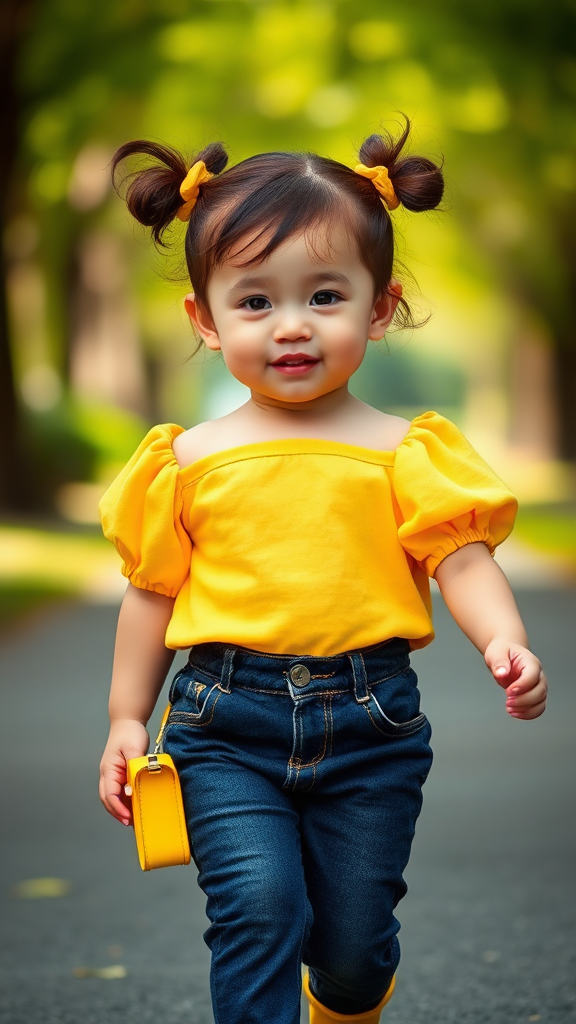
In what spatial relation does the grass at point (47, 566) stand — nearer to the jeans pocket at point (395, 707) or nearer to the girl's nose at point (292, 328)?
the jeans pocket at point (395, 707)

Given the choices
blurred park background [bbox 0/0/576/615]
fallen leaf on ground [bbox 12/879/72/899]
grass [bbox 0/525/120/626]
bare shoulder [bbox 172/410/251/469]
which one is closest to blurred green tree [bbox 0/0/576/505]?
blurred park background [bbox 0/0/576/615]

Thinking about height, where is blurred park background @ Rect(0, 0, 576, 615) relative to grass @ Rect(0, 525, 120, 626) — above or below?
above

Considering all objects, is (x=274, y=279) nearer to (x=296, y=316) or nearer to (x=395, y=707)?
(x=296, y=316)

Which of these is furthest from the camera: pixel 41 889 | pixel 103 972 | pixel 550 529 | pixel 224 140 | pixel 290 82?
pixel 550 529

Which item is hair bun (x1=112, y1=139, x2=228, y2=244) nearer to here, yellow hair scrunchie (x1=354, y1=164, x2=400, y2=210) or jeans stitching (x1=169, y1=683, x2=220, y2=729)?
yellow hair scrunchie (x1=354, y1=164, x2=400, y2=210)

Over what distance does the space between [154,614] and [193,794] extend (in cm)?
36

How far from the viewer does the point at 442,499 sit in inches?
107

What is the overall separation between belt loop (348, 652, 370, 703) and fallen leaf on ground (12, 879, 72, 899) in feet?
7.68

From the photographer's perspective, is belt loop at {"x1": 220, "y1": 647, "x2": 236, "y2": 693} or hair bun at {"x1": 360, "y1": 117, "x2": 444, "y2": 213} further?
hair bun at {"x1": 360, "y1": 117, "x2": 444, "y2": 213}

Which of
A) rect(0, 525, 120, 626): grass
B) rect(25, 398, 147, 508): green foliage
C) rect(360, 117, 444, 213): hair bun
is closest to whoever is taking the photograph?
rect(360, 117, 444, 213): hair bun

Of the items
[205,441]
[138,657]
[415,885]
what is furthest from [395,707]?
[415,885]

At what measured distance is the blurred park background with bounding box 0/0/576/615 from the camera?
13875 mm

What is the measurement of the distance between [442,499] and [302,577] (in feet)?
0.92

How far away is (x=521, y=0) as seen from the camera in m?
13.4
